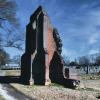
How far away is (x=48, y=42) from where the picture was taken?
46906 millimetres

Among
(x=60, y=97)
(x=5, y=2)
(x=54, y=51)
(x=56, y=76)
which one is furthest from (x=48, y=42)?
(x=60, y=97)

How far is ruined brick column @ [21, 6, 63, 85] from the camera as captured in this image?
45047 millimetres

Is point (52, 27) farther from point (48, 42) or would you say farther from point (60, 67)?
point (60, 67)

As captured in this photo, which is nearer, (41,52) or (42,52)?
(42,52)

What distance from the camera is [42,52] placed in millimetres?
45125

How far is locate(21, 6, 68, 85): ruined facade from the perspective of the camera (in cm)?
4503

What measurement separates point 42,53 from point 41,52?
208mm

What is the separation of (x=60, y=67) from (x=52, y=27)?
587 cm

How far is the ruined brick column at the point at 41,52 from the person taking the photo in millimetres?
45047

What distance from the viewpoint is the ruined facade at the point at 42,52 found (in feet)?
148

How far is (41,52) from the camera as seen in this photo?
148ft

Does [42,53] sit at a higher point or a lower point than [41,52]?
lower

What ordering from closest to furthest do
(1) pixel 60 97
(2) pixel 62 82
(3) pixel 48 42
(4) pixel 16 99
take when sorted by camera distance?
1. (4) pixel 16 99
2. (1) pixel 60 97
3. (2) pixel 62 82
4. (3) pixel 48 42

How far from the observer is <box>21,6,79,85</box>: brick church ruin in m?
45.0
